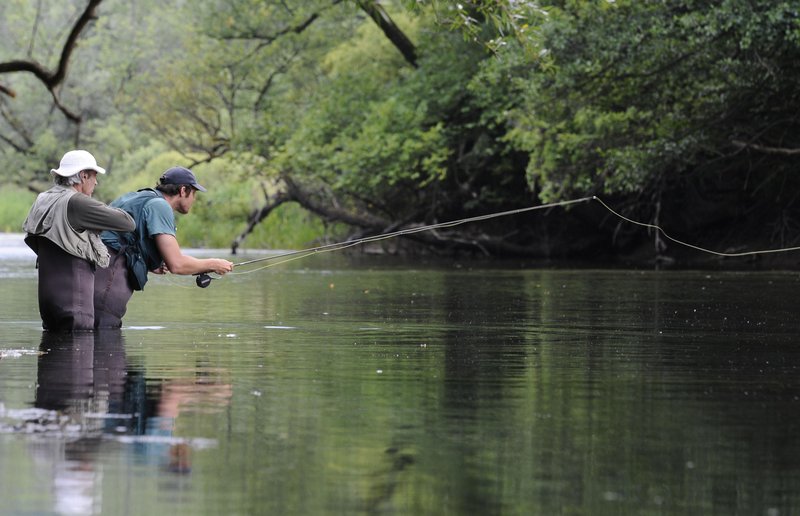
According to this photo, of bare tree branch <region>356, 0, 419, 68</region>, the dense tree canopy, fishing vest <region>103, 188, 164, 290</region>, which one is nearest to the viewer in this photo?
fishing vest <region>103, 188, 164, 290</region>

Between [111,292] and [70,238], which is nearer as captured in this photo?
[70,238]

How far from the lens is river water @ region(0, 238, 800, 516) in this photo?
14.5 feet

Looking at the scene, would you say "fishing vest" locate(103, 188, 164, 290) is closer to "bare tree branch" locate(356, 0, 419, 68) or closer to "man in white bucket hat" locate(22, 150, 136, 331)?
"man in white bucket hat" locate(22, 150, 136, 331)

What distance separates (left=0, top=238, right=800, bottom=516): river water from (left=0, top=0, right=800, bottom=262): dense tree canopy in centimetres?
316

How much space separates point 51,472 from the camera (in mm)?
4715

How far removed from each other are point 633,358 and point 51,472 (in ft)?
15.4

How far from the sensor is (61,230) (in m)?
9.79

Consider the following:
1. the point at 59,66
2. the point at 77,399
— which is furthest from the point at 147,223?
the point at 59,66

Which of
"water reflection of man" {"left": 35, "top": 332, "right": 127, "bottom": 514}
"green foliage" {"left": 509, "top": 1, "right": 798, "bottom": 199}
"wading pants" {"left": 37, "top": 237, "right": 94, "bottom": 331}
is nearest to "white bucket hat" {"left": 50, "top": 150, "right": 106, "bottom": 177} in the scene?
"wading pants" {"left": 37, "top": 237, "right": 94, "bottom": 331}

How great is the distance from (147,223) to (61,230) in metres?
0.63

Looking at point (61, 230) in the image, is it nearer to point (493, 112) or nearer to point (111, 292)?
point (111, 292)

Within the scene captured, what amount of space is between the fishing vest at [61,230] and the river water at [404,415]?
0.58 m

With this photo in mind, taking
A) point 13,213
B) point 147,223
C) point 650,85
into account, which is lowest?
point 147,223

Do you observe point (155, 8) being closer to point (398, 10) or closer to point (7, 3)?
point (7, 3)
